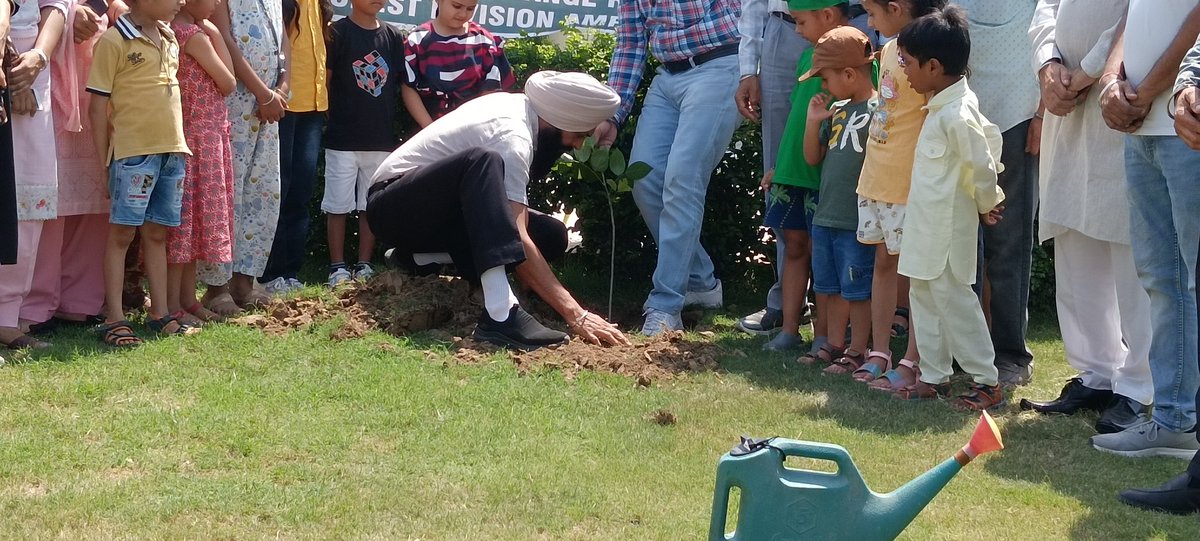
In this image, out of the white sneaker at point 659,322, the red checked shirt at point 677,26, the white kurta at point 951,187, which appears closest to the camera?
the white kurta at point 951,187

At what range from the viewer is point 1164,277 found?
166 inches

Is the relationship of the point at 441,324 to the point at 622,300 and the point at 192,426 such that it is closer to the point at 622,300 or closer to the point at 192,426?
the point at 622,300

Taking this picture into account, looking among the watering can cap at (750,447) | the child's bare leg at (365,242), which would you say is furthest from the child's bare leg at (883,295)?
A: the child's bare leg at (365,242)

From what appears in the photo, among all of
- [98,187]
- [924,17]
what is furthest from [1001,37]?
[98,187]

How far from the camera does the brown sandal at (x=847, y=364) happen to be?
550cm

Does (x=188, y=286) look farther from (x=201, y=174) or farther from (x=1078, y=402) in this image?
(x=1078, y=402)

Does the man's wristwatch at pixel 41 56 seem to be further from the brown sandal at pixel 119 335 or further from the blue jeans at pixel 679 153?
the blue jeans at pixel 679 153

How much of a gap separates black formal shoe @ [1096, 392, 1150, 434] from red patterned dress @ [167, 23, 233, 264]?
3.74 m

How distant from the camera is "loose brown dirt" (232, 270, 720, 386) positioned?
536 centimetres

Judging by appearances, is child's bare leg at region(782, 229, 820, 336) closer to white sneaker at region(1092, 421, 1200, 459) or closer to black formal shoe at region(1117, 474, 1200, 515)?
white sneaker at region(1092, 421, 1200, 459)

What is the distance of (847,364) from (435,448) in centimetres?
211

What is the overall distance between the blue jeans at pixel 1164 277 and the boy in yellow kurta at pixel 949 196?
62 cm

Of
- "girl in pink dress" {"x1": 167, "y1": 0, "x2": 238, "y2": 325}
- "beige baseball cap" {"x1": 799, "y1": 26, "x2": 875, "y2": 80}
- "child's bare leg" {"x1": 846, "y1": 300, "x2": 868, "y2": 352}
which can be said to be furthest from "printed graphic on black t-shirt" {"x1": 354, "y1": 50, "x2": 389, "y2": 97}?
"child's bare leg" {"x1": 846, "y1": 300, "x2": 868, "y2": 352}

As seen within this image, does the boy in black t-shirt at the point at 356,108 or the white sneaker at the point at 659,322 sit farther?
the boy in black t-shirt at the point at 356,108
